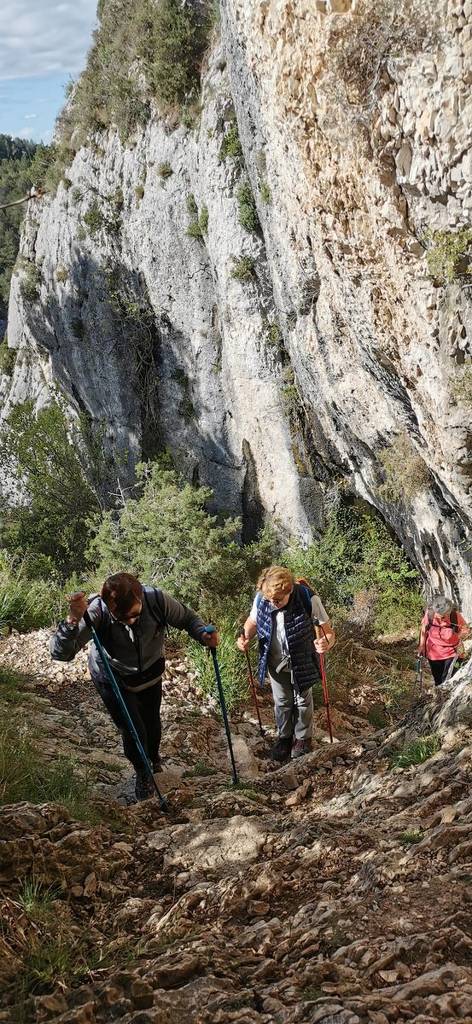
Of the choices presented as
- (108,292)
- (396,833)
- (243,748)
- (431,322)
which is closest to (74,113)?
(108,292)

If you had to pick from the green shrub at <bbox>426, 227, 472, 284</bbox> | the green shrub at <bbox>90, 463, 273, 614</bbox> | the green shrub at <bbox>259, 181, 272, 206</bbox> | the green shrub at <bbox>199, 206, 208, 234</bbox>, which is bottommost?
the green shrub at <bbox>90, 463, 273, 614</bbox>

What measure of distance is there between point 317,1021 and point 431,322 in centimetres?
579

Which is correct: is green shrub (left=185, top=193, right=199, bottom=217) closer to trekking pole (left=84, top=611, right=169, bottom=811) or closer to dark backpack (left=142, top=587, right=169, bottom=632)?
dark backpack (left=142, top=587, right=169, bottom=632)

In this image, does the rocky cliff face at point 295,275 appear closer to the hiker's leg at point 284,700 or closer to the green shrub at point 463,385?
the green shrub at point 463,385

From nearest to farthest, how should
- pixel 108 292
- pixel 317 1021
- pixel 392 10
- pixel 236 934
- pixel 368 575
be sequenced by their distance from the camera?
pixel 317 1021, pixel 236 934, pixel 392 10, pixel 368 575, pixel 108 292

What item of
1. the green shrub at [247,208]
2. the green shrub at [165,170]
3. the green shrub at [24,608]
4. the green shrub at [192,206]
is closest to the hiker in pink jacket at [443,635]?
the green shrub at [24,608]

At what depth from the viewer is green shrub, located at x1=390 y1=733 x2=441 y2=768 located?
14.4 feet

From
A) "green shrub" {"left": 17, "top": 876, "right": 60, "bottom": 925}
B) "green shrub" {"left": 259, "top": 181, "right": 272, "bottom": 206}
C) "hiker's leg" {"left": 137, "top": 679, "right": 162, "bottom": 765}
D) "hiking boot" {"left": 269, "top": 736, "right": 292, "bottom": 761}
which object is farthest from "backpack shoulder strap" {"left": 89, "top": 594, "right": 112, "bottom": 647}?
"green shrub" {"left": 259, "top": 181, "right": 272, "bottom": 206}

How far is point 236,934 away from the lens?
2758 mm

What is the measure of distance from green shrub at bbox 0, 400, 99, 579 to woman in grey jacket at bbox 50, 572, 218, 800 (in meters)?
16.0

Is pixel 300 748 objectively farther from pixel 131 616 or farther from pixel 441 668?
pixel 131 616

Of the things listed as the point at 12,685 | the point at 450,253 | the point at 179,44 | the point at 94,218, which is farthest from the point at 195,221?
the point at 12,685

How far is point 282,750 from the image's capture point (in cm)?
586

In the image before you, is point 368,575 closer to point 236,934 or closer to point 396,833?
point 396,833
